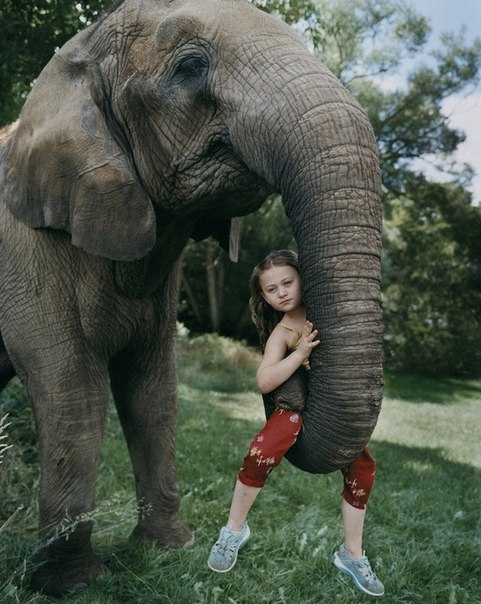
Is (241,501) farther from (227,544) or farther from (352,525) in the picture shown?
(352,525)

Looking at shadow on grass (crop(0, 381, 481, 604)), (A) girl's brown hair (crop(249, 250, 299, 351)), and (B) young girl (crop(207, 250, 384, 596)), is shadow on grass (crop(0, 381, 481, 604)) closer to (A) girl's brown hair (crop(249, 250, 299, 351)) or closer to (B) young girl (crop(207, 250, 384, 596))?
(B) young girl (crop(207, 250, 384, 596))

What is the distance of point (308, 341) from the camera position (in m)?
2.43

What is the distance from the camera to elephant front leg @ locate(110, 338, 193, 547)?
13.0 feet

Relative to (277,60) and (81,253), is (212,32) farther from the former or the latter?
(81,253)

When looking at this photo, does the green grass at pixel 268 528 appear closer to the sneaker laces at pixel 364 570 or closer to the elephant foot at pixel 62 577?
the elephant foot at pixel 62 577

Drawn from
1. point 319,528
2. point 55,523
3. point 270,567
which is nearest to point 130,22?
point 55,523

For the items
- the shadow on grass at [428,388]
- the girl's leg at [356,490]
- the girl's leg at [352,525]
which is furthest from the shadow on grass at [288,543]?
the shadow on grass at [428,388]

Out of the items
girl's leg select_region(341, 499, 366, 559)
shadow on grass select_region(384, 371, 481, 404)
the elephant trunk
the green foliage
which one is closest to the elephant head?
the elephant trunk

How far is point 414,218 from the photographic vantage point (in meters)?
22.2

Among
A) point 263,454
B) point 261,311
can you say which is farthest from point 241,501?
point 261,311

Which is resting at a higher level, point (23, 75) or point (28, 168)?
point (23, 75)

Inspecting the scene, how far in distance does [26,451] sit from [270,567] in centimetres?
284

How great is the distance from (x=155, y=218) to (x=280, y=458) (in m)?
1.09

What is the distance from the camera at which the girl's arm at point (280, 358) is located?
2.44 m
